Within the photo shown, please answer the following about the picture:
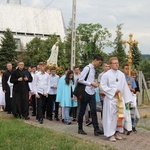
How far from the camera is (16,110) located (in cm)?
A: 1188

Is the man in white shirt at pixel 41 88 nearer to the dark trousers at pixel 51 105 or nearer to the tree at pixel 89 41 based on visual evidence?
the dark trousers at pixel 51 105

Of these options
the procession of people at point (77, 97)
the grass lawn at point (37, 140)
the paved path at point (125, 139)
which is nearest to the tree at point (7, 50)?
the procession of people at point (77, 97)

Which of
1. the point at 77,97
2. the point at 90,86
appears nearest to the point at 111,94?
the point at 90,86

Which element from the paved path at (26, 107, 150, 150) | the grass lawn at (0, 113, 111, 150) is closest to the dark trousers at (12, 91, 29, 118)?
the paved path at (26, 107, 150, 150)

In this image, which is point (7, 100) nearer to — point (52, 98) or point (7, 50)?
point (52, 98)

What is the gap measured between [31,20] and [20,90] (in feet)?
227

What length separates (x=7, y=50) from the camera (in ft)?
176

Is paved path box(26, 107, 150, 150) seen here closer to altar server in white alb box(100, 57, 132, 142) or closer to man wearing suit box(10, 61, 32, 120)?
altar server in white alb box(100, 57, 132, 142)

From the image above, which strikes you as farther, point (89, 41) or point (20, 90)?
point (89, 41)

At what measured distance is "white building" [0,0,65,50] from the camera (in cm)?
7554

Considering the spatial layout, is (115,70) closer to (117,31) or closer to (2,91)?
(2,91)

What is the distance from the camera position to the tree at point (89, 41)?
56219 millimetres

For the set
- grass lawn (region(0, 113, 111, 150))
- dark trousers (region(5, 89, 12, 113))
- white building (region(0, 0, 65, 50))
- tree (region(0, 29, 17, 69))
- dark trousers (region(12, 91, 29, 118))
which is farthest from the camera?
white building (region(0, 0, 65, 50))

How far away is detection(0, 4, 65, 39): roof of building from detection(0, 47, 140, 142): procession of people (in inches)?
2430
